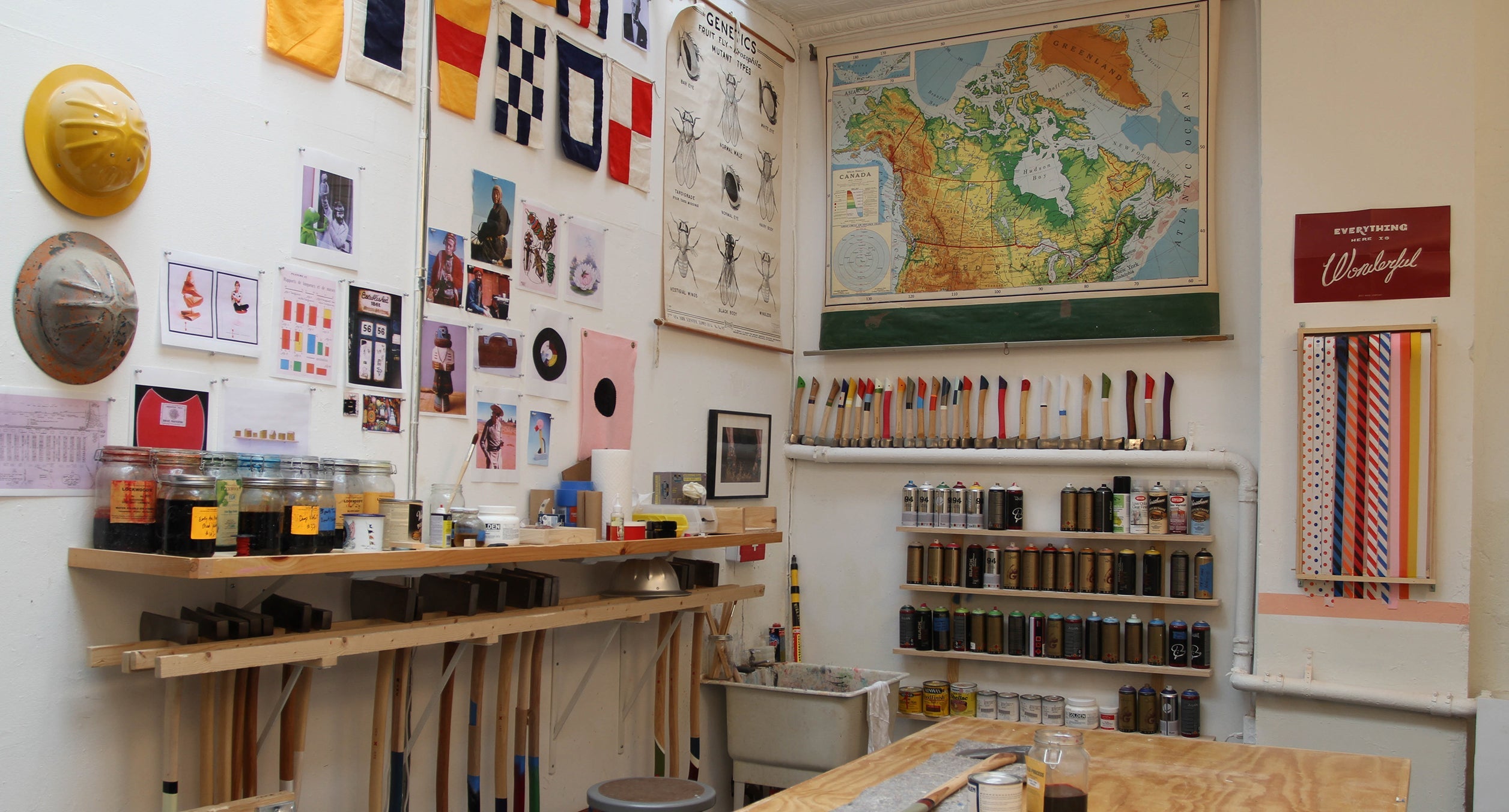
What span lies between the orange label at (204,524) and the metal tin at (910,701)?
3362 mm

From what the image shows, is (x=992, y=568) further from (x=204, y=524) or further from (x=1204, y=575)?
(x=204, y=524)

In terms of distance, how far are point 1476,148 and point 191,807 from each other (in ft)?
16.8

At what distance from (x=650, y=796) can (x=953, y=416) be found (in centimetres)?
278

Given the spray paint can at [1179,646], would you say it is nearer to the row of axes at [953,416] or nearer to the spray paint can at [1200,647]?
the spray paint can at [1200,647]

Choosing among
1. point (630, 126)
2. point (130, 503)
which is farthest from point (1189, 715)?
point (130, 503)

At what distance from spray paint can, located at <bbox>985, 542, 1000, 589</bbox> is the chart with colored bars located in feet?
4.16

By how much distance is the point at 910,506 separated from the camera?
5.19m

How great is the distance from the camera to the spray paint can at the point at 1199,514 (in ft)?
15.5

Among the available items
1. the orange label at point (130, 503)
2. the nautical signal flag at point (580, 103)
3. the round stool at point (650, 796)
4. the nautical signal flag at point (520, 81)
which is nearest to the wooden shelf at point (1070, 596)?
the round stool at point (650, 796)

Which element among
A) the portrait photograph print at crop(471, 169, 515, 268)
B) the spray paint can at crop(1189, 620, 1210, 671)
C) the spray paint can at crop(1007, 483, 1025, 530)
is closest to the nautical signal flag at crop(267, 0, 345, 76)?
the portrait photograph print at crop(471, 169, 515, 268)

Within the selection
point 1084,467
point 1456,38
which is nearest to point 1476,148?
point 1456,38

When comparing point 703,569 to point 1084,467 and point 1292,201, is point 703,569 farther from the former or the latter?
point 1292,201

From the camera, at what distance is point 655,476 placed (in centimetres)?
452

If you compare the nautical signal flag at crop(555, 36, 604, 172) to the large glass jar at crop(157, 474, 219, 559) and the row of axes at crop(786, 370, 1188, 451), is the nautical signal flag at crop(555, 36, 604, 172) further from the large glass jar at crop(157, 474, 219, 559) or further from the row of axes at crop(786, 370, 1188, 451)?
the large glass jar at crop(157, 474, 219, 559)
